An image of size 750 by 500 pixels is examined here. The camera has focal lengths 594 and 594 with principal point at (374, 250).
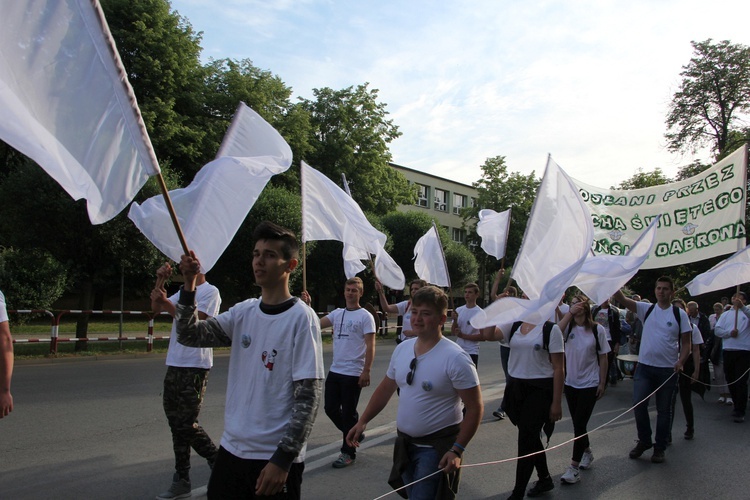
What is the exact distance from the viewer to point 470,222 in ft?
205

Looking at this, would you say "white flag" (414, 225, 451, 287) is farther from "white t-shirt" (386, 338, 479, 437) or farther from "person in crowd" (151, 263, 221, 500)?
"white t-shirt" (386, 338, 479, 437)

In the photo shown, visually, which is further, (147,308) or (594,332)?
(147,308)

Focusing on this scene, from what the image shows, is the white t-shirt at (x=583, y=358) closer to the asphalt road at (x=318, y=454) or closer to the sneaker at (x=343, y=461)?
the asphalt road at (x=318, y=454)

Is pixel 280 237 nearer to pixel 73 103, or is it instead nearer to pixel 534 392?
pixel 73 103

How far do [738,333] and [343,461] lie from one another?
6724 millimetres

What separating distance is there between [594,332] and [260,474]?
470 cm

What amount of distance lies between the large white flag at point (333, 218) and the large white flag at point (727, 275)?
4269mm

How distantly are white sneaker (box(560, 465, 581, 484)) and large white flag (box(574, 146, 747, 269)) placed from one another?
11.2ft

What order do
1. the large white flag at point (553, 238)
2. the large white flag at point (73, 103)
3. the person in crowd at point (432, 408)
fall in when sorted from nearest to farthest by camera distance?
the large white flag at point (73, 103) < the person in crowd at point (432, 408) < the large white flag at point (553, 238)

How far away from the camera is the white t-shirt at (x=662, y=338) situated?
667cm

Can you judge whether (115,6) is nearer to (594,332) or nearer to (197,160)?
(197,160)

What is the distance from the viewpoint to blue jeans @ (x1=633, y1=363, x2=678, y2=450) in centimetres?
655

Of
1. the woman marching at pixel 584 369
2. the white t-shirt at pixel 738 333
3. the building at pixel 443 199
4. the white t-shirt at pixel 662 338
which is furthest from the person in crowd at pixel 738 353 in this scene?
the building at pixel 443 199

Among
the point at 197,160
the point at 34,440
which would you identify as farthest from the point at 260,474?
the point at 197,160
